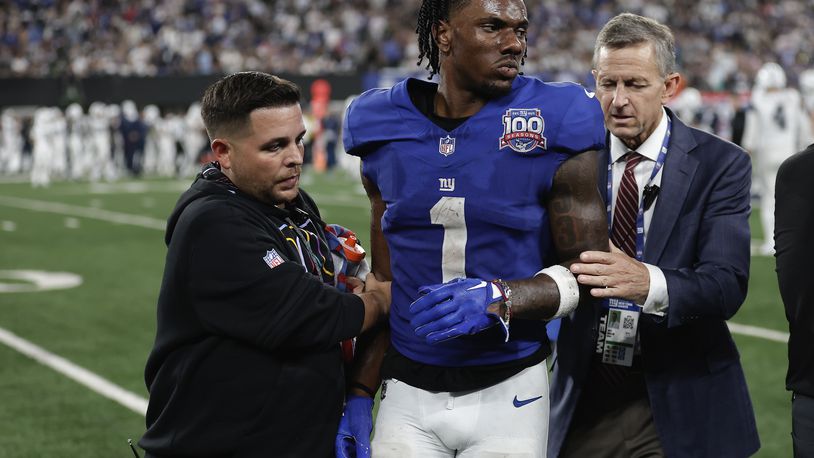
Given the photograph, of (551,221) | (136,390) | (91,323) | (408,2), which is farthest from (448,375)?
(408,2)

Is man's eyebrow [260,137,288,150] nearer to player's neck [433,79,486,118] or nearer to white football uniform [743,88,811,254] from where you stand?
player's neck [433,79,486,118]

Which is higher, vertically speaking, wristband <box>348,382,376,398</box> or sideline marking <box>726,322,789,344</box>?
wristband <box>348,382,376,398</box>

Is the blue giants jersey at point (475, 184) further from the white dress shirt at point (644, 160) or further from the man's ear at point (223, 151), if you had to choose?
the white dress shirt at point (644, 160)

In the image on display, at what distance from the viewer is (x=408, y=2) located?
3694 cm

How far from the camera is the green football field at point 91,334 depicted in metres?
5.61

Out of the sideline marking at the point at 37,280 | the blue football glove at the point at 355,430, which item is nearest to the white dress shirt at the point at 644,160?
the blue football glove at the point at 355,430

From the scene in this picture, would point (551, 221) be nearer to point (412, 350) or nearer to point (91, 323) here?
point (412, 350)


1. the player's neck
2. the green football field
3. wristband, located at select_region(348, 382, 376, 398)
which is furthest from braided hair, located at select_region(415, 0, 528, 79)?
the green football field

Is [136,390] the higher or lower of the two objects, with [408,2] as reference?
lower

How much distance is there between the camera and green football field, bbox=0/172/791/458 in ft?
18.4

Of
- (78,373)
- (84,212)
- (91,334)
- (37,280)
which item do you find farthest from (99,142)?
(78,373)

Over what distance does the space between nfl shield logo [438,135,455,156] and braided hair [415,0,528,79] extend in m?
0.29

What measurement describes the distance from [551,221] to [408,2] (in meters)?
35.2

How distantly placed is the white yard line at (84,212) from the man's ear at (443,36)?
39.0ft
